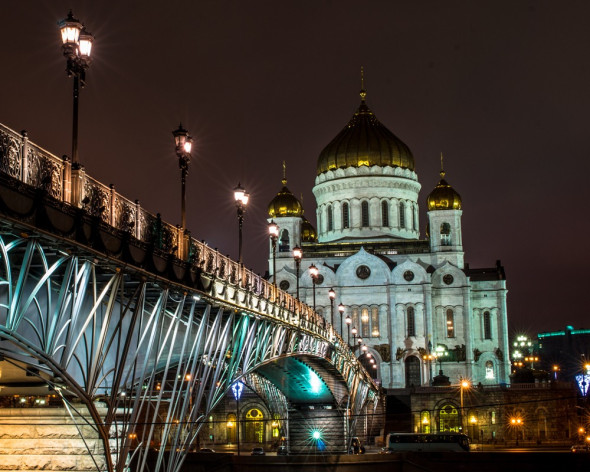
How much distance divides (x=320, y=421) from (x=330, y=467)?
1253 centimetres

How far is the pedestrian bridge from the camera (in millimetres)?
15406

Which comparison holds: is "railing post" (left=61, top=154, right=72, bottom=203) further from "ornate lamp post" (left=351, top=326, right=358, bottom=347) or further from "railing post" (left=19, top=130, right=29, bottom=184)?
"ornate lamp post" (left=351, top=326, right=358, bottom=347)

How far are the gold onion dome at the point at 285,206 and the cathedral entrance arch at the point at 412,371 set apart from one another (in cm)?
2032

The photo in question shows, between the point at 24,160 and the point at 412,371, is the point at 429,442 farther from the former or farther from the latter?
the point at 24,160

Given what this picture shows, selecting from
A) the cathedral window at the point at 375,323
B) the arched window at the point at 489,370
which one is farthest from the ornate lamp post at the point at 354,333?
the arched window at the point at 489,370

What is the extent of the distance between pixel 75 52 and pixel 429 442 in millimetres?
49668

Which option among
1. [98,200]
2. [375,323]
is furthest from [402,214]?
[98,200]

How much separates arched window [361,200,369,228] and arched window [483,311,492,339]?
52.9ft

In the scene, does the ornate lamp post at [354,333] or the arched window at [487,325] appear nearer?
the ornate lamp post at [354,333]

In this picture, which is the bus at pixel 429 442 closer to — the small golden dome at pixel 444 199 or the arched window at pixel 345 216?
the small golden dome at pixel 444 199

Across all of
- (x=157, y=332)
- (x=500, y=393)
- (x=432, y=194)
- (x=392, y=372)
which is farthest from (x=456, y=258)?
(x=157, y=332)

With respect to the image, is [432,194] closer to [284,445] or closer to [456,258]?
[456,258]

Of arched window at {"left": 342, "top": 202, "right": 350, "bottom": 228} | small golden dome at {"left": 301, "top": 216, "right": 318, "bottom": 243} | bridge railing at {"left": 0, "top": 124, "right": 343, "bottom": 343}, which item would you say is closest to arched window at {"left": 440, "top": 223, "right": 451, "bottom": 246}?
arched window at {"left": 342, "top": 202, "right": 350, "bottom": 228}

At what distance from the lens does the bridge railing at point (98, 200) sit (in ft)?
50.3
